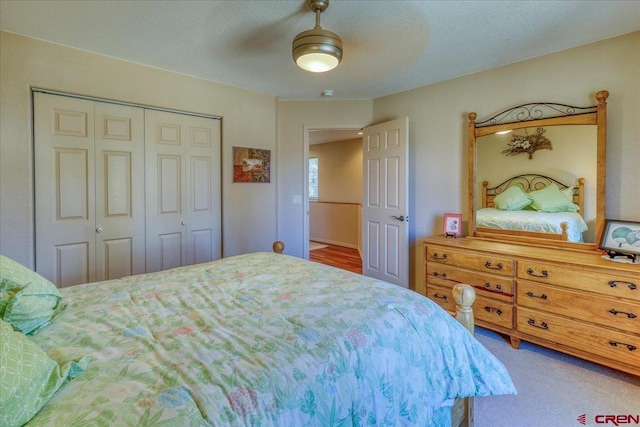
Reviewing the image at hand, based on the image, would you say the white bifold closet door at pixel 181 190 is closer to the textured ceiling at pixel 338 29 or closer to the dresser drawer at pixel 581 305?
the textured ceiling at pixel 338 29

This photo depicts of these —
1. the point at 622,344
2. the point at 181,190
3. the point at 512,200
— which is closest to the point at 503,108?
the point at 512,200

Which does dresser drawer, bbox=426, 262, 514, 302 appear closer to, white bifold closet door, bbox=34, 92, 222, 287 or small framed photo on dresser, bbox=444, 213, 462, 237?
small framed photo on dresser, bbox=444, 213, 462, 237

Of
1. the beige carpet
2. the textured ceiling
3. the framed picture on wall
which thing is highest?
the textured ceiling

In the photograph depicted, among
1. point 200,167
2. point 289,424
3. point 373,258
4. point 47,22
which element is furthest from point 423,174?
point 47,22

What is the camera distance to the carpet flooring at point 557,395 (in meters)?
1.67

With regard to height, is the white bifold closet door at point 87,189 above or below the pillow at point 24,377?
above

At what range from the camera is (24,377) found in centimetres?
71

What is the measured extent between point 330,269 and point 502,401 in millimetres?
1242

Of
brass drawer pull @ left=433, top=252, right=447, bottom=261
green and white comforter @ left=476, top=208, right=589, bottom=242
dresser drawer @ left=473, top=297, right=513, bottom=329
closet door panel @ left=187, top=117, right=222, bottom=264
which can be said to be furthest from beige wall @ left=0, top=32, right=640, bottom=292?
dresser drawer @ left=473, top=297, right=513, bottom=329

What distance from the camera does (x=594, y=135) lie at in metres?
2.33

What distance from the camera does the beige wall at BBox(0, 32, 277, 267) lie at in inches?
90.2

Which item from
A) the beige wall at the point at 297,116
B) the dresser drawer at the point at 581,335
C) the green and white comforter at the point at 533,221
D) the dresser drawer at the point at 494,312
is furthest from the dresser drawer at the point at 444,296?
the green and white comforter at the point at 533,221

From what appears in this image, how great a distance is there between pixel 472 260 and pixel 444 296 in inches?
16.8

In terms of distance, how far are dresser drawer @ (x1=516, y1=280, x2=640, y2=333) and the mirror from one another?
511 mm
